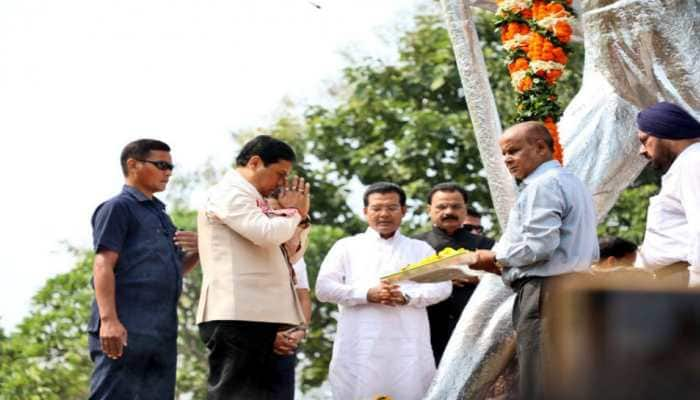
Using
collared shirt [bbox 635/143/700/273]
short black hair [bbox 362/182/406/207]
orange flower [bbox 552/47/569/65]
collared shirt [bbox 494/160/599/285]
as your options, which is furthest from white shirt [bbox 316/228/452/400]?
collared shirt [bbox 635/143/700/273]

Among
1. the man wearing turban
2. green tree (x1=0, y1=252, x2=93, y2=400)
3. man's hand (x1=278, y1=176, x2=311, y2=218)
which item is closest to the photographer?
the man wearing turban

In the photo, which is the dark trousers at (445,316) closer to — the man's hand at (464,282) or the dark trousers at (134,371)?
the man's hand at (464,282)

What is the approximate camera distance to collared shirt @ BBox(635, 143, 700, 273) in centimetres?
438

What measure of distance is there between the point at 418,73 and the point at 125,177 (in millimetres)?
12348

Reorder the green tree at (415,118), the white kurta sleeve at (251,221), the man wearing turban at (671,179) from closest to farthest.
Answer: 1. the man wearing turban at (671,179)
2. the white kurta sleeve at (251,221)
3. the green tree at (415,118)

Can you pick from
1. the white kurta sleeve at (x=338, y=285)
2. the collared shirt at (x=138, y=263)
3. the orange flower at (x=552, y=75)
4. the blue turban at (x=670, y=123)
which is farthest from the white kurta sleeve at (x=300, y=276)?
the blue turban at (x=670, y=123)

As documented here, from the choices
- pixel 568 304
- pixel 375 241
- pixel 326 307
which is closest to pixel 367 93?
pixel 326 307

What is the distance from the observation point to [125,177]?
583 centimetres

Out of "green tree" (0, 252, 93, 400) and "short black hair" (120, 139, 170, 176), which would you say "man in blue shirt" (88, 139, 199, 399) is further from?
"green tree" (0, 252, 93, 400)

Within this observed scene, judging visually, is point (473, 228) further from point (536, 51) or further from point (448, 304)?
point (536, 51)

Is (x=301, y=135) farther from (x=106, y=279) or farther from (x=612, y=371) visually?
(x=612, y=371)

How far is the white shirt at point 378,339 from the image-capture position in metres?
6.64

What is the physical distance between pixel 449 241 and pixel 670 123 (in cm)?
294

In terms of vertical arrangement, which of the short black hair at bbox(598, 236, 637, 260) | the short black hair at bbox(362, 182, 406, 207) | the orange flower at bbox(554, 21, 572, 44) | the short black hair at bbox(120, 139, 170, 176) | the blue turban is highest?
the orange flower at bbox(554, 21, 572, 44)
